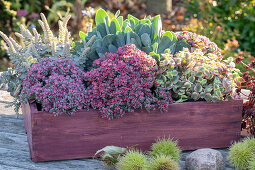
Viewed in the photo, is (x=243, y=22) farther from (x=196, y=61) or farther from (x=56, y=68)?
(x=56, y=68)

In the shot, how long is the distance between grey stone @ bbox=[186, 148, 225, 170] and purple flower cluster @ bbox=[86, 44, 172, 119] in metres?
0.36

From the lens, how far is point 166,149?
200cm

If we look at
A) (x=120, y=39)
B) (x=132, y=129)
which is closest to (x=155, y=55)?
(x=120, y=39)

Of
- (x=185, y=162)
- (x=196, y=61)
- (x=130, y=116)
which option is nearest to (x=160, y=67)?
(x=196, y=61)

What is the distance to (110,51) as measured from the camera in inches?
93.7

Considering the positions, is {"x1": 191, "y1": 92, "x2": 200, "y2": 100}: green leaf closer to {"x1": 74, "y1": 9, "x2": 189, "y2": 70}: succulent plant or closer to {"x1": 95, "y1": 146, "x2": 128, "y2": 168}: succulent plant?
{"x1": 74, "y1": 9, "x2": 189, "y2": 70}: succulent plant

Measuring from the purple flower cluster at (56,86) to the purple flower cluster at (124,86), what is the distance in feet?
0.26

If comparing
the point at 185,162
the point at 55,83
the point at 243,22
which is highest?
the point at 243,22

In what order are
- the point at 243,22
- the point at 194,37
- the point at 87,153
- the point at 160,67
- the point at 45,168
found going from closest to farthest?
the point at 45,168
the point at 87,153
the point at 160,67
the point at 194,37
the point at 243,22

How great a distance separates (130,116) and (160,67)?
15.7 inches

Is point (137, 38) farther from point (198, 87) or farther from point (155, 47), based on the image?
point (198, 87)

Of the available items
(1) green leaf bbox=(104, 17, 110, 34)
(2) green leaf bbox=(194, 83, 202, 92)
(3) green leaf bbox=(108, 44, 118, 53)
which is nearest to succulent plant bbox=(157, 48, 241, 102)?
(2) green leaf bbox=(194, 83, 202, 92)

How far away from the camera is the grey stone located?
188cm

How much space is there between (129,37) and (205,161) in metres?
0.95
